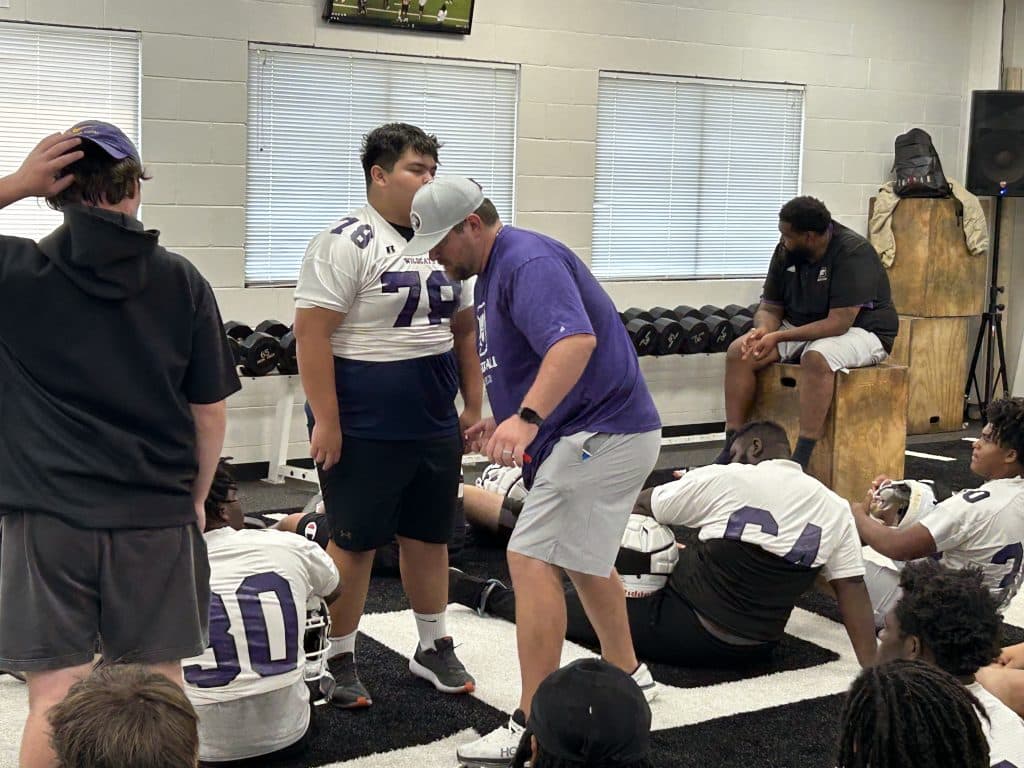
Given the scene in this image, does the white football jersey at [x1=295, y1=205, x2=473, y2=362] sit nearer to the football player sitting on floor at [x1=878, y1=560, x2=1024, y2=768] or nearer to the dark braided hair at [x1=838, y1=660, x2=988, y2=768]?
the football player sitting on floor at [x1=878, y1=560, x2=1024, y2=768]

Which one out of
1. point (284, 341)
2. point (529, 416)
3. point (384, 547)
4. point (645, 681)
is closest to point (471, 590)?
point (384, 547)

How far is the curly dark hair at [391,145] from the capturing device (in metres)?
3.16

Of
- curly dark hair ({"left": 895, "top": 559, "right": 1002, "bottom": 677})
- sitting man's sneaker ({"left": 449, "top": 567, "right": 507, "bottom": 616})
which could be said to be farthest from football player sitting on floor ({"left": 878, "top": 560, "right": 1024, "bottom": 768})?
sitting man's sneaker ({"left": 449, "top": 567, "right": 507, "bottom": 616})

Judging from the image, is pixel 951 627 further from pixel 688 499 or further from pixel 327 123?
pixel 327 123

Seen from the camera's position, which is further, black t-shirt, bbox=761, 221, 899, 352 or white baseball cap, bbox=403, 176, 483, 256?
black t-shirt, bbox=761, 221, 899, 352

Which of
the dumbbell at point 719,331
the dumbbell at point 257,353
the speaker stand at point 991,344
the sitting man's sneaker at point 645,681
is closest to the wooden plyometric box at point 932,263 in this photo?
the speaker stand at point 991,344

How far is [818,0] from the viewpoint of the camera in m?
7.90

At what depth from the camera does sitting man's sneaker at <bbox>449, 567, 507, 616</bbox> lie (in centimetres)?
404

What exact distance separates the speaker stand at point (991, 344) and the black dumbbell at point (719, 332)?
2011 mm

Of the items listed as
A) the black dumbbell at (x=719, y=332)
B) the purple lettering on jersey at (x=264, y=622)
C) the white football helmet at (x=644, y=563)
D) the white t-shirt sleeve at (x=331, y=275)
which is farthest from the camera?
the black dumbbell at (x=719, y=332)

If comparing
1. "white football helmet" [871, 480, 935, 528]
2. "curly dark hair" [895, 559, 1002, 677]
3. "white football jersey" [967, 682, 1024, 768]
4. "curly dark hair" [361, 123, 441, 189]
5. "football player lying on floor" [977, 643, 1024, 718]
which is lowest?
"football player lying on floor" [977, 643, 1024, 718]

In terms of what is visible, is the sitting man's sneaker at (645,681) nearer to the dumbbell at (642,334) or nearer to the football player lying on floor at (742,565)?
the football player lying on floor at (742,565)

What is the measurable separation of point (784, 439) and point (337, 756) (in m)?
1.84

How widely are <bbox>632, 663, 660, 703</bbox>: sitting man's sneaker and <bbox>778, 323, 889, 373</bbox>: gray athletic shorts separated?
8.85 feet
